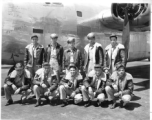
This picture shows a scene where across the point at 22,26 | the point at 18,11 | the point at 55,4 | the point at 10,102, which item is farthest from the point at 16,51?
the point at 55,4

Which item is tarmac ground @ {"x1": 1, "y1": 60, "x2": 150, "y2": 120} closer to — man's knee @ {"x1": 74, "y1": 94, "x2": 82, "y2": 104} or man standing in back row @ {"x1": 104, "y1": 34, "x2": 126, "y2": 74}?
man's knee @ {"x1": 74, "y1": 94, "x2": 82, "y2": 104}

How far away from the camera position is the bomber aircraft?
523 cm

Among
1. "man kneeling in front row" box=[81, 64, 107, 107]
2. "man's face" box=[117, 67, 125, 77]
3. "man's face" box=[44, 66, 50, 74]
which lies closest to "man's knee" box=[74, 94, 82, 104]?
"man kneeling in front row" box=[81, 64, 107, 107]

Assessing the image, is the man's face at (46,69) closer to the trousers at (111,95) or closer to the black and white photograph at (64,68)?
the black and white photograph at (64,68)

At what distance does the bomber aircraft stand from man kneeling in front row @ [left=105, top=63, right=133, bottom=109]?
2598mm

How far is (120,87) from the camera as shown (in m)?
4.16

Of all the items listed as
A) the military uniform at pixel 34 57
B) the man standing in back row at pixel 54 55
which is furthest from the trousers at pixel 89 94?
the military uniform at pixel 34 57

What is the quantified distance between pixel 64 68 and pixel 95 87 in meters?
1.11

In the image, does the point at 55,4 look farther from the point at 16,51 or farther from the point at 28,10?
the point at 16,51

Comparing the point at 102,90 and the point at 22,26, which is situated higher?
the point at 22,26

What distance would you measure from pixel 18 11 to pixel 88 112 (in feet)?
12.1

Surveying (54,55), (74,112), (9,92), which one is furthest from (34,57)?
(74,112)

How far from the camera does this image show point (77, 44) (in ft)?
21.0

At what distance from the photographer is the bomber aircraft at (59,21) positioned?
5.23 meters
